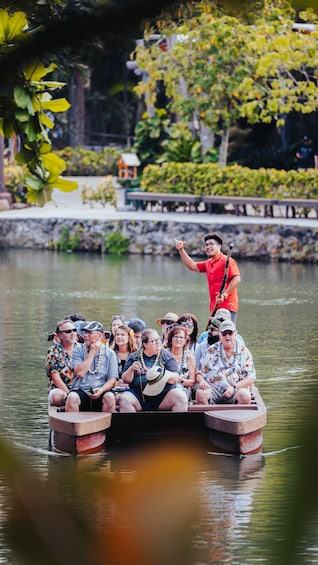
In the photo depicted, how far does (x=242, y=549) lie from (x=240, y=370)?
102 inches

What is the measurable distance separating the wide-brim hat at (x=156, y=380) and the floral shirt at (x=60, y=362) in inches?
25.9

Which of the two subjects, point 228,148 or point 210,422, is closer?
point 210,422

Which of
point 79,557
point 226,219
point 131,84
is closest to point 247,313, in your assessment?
point 226,219

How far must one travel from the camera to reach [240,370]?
10.3 meters

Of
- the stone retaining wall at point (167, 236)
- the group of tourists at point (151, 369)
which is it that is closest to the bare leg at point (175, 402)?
the group of tourists at point (151, 369)

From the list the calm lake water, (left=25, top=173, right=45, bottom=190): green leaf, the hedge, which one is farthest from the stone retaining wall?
(left=25, top=173, right=45, bottom=190): green leaf

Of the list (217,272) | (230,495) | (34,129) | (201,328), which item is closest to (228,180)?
(201,328)

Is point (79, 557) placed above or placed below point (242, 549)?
above

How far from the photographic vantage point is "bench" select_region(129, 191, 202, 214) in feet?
100

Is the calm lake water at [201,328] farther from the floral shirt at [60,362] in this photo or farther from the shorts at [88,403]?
the floral shirt at [60,362]

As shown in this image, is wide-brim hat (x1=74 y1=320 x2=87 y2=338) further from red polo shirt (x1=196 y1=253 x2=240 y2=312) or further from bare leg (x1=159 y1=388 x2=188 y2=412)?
bare leg (x1=159 y1=388 x2=188 y2=412)

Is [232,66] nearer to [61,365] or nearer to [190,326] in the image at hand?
[190,326]

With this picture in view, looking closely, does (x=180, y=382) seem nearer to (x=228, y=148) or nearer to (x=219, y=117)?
(x=219, y=117)

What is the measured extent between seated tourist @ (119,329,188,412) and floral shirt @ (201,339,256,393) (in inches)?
12.6
